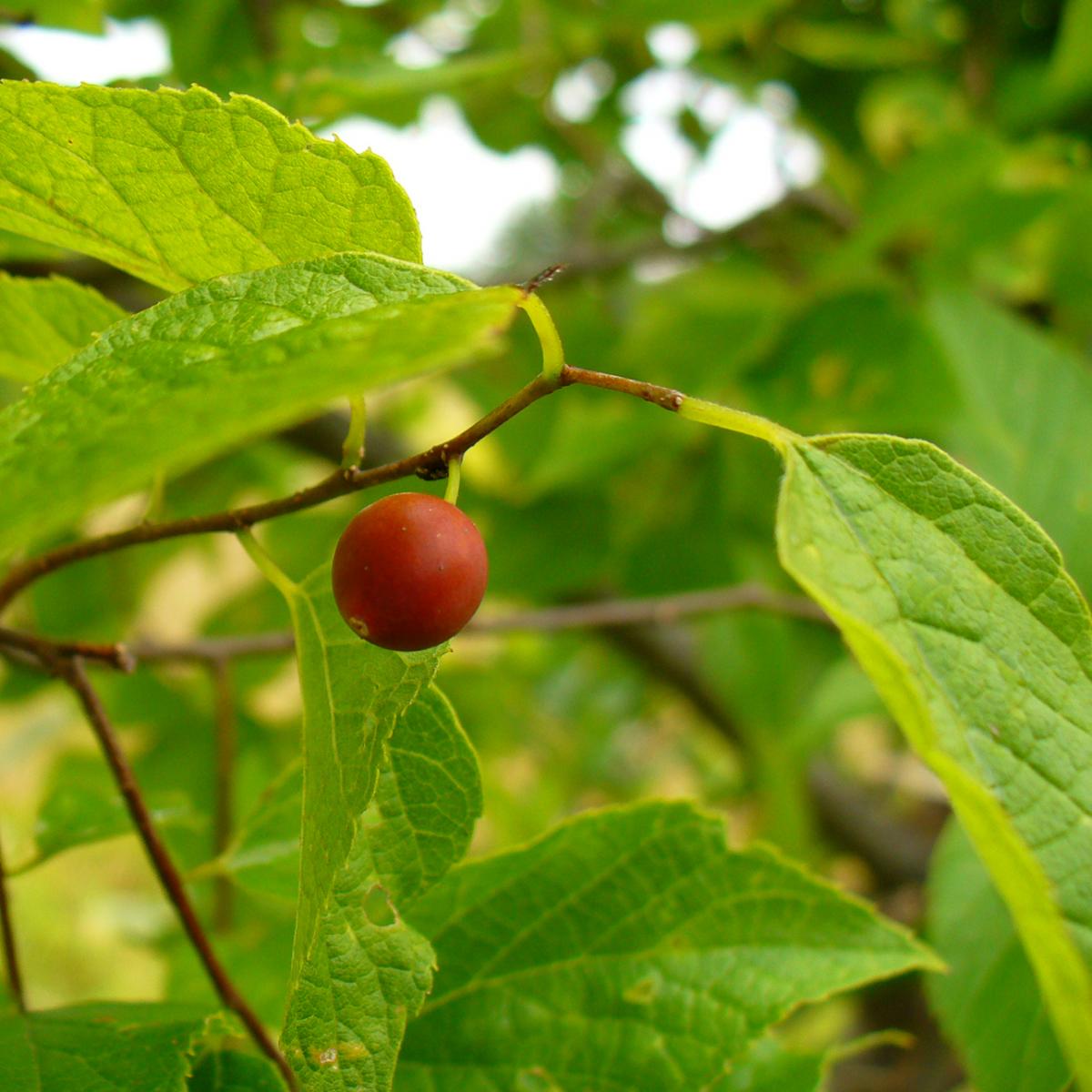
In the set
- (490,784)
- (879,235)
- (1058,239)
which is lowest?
(490,784)

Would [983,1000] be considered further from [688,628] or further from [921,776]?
[921,776]

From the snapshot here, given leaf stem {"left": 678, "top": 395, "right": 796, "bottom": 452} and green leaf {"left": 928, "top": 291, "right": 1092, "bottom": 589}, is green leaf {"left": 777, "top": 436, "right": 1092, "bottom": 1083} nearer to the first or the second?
leaf stem {"left": 678, "top": 395, "right": 796, "bottom": 452}

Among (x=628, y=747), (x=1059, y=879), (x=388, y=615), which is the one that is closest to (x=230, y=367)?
(x=388, y=615)

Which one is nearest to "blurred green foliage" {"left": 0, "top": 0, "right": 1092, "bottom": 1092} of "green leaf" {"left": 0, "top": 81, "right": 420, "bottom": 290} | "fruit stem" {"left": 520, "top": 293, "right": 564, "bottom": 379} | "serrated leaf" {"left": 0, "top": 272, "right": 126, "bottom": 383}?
"serrated leaf" {"left": 0, "top": 272, "right": 126, "bottom": 383}

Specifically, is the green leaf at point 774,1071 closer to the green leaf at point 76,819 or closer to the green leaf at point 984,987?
the green leaf at point 984,987

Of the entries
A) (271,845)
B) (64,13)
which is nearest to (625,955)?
(271,845)
